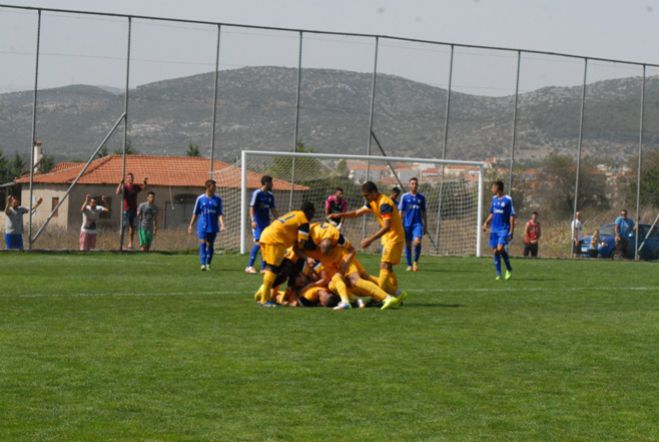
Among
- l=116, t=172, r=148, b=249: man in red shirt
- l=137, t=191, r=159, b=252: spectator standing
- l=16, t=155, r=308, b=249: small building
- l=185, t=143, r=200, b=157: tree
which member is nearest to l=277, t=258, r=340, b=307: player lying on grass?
l=137, t=191, r=159, b=252: spectator standing

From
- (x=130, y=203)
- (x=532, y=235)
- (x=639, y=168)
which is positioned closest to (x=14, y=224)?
(x=130, y=203)

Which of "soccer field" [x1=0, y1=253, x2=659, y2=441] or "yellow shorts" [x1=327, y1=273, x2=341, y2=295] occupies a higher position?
"yellow shorts" [x1=327, y1=273, x2=341, y2=295]

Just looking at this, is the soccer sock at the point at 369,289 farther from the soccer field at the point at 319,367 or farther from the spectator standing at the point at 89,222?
the spectator standing at the point at 89,222

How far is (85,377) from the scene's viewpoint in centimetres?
977

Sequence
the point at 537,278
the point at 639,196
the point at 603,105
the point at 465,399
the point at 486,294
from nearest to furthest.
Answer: the point at 465,399 → the point at 486,294 → the point at 537,278 → the point at 639,196 → the point at 603,105

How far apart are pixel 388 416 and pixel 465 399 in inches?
37.9

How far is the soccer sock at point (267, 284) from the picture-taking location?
1603cm

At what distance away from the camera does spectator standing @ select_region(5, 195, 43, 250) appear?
95.3 ft

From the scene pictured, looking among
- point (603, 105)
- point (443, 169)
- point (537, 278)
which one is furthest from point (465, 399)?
point (603, 105)

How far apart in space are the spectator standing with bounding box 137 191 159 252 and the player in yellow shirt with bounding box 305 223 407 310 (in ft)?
48.3

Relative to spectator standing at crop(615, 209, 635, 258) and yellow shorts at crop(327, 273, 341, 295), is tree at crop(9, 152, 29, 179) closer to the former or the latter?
yellow shorts at crop(327, 273, 341, 295)

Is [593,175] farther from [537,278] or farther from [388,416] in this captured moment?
[388,416]

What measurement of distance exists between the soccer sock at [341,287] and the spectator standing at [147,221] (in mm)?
14846

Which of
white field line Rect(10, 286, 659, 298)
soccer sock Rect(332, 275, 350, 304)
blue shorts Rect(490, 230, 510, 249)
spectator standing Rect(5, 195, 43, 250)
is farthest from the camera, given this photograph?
spectator standing Rect(5, 195, 43, 250)
